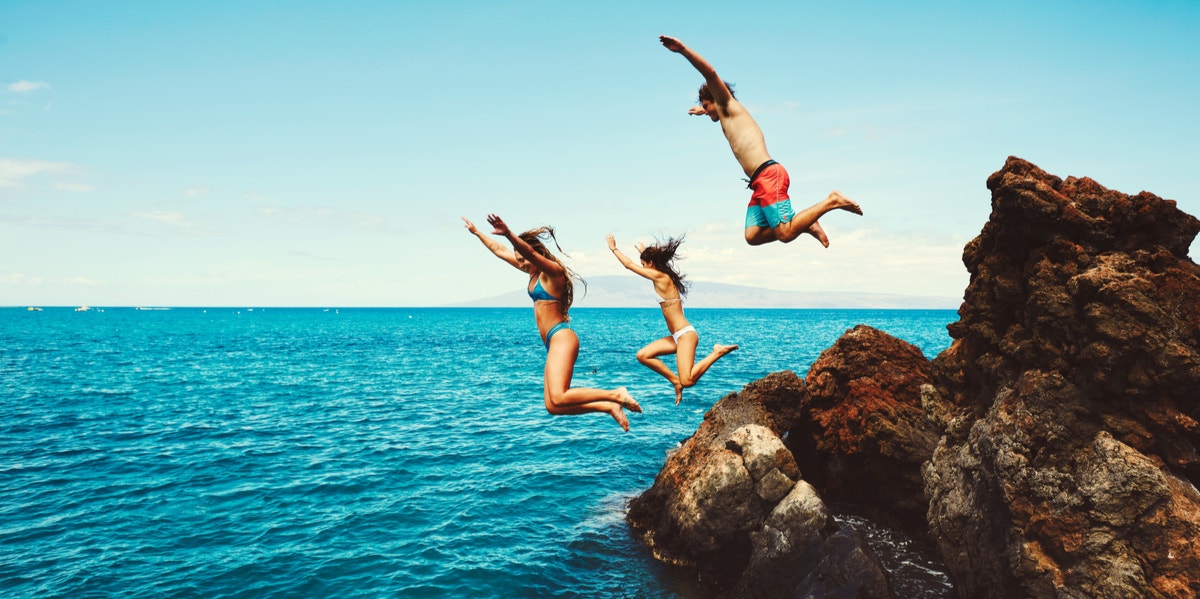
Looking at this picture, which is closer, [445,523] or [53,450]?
[445,523]

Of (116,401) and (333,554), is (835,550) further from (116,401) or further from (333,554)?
(116,401)

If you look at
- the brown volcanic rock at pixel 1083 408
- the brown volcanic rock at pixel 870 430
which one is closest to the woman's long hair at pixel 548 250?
the brown volcanic rock at pixel 1083 408

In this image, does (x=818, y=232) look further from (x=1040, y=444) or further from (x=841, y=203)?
(x=1040, y=444)

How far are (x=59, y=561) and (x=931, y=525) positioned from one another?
2224 cm

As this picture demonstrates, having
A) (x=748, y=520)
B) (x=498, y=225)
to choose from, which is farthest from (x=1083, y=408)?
(x=498, y=225)

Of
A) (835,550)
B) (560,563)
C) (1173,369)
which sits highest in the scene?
(1173,369)

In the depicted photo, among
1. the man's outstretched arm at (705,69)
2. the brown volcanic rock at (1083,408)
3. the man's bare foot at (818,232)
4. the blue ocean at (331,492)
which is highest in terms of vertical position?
the man's outstretched arm at (705,69)

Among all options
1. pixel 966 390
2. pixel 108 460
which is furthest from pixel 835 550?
pixel 108 460

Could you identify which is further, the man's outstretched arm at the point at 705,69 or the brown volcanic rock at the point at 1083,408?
the brown volcanic rock at the point at 1083,408

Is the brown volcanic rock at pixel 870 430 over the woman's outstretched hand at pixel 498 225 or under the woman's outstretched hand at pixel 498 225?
under

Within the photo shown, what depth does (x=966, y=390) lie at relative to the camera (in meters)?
15.4

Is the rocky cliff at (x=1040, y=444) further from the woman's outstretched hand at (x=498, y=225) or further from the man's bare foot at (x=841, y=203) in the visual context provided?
the woman's outstretched hand at (x=498, y=225)

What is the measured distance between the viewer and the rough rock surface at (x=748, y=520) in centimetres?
1403

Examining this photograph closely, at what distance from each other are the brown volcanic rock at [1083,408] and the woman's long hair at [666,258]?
7.02m
